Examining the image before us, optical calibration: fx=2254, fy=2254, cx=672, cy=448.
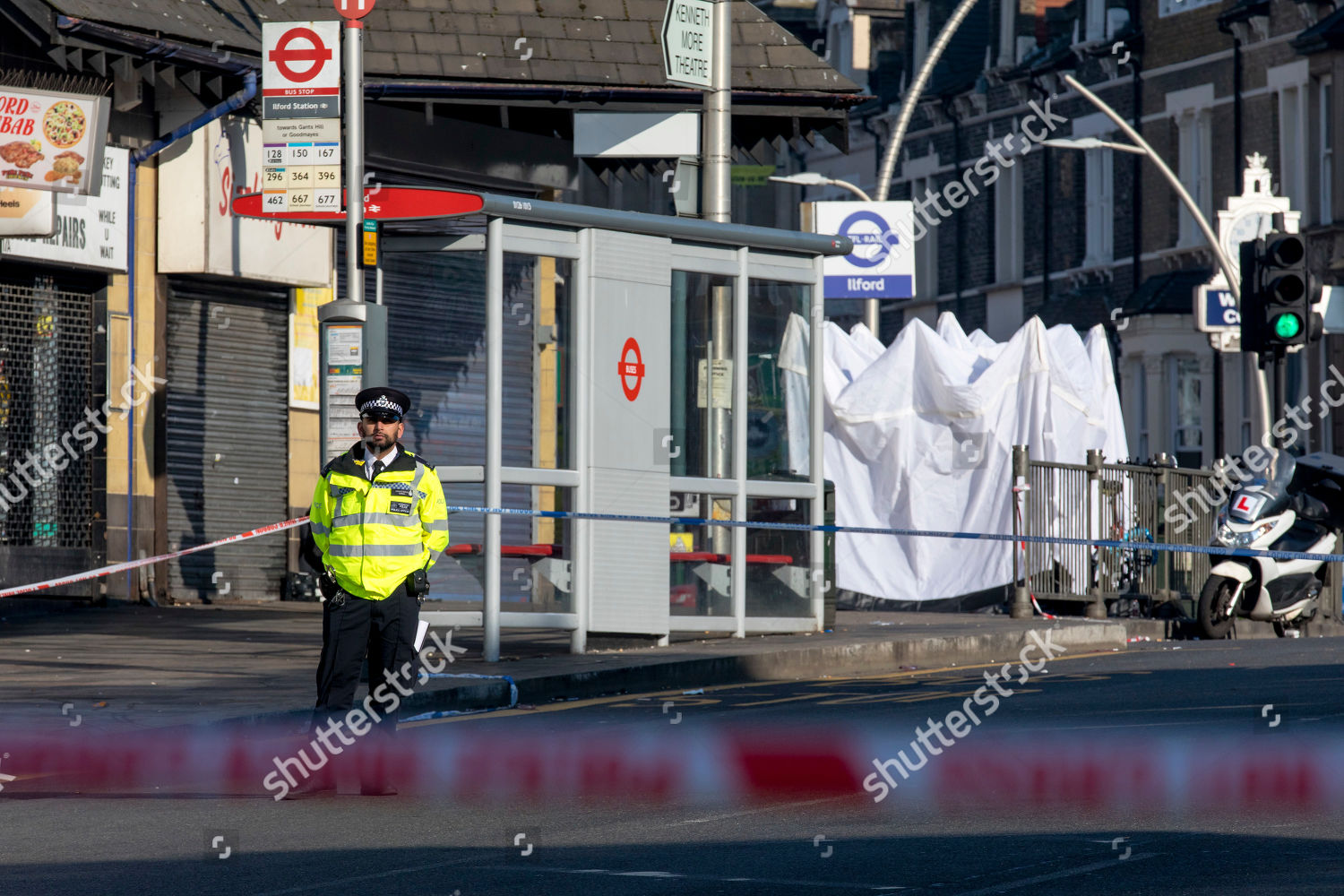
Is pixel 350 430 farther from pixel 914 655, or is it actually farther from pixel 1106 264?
pixel 1106 264

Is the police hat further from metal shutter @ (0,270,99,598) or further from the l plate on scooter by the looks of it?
the l plate on scooter

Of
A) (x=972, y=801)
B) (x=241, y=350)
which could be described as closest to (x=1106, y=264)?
(x=241, y=350)

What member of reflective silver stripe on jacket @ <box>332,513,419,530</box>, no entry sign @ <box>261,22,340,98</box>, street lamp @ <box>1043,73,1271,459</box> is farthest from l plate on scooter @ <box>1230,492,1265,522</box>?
reflective silver stripe on jacket @ <box>332,513,419,530</box>

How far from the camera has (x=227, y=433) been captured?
66.8 ft

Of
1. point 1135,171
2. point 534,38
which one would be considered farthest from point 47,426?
point 1135,171

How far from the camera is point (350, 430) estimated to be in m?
13.5

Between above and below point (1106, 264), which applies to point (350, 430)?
below

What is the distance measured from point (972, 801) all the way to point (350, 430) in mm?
5848

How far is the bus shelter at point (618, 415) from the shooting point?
14.8 m

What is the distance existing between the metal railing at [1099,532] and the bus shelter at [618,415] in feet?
13.9

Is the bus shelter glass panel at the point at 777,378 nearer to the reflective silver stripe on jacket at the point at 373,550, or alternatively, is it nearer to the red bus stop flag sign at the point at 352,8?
the red bus stop flag sign at the point at 352,8

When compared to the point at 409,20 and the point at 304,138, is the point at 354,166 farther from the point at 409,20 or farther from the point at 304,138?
the point at 409,20

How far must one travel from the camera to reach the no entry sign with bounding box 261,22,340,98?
15.0 metres

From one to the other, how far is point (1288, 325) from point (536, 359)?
604 cm
